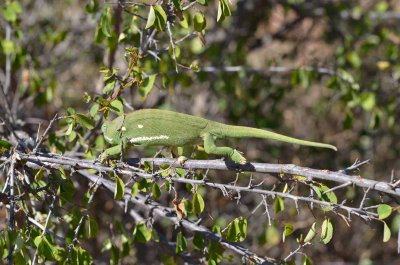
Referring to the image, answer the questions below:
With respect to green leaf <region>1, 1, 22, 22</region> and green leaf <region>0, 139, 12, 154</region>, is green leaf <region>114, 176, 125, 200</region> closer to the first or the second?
green leaf <region>0, 139, 12, 154</region>

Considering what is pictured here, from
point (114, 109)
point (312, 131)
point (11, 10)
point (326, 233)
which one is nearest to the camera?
point (326, 233)

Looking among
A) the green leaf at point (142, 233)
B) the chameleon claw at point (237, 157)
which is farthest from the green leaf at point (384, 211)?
the green leaf at point (142, 233)

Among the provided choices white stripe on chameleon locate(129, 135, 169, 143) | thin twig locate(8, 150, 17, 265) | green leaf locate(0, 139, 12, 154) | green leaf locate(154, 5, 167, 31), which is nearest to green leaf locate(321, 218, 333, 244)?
white stripe on chameleon locate(129, 135, 169, 143)

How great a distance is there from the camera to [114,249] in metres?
2.93

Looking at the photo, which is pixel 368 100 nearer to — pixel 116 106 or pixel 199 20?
pixel 199 20

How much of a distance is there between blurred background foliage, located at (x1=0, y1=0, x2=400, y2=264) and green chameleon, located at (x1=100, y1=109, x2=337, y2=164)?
1.11 m

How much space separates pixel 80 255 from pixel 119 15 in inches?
69.1

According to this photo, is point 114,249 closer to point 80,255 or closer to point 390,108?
point 80,255

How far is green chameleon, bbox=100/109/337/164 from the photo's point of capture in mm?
2611

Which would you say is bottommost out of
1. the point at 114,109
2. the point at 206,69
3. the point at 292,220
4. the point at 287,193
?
the point at 292,220

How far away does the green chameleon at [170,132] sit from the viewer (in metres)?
2.61

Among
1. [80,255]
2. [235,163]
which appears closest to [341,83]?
[235,163]

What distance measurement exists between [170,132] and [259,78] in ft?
7.40

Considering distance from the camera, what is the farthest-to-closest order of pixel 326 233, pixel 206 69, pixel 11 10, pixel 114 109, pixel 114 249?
pixel 206 69
pixel 11 10
pixel 114 249
pixel 114 109
pixel 326 233
